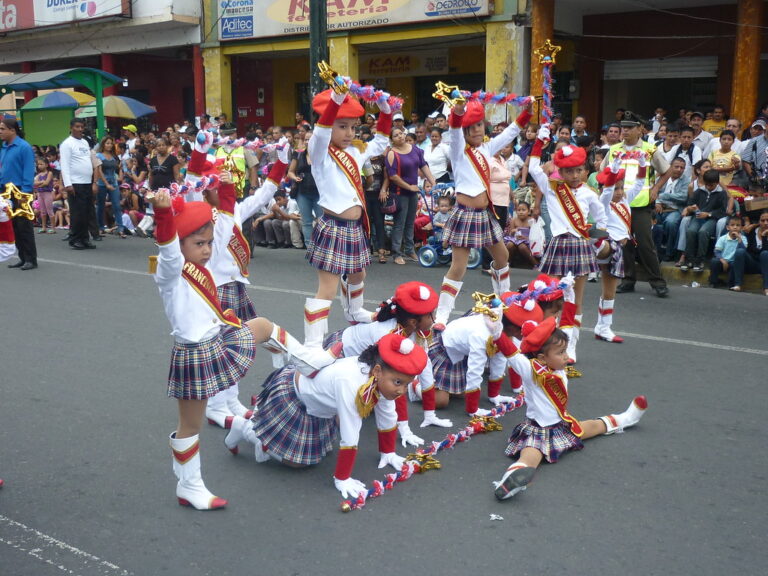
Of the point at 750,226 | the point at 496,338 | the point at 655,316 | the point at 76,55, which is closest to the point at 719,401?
the point at 496,338

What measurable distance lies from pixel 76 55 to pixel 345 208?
23263 mm

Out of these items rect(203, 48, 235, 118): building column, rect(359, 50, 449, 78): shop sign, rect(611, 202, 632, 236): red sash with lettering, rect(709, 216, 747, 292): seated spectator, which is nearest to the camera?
rect(611, 202, 632, 236): red sash with lettering

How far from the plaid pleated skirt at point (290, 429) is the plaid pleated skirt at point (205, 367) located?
52 centimetres

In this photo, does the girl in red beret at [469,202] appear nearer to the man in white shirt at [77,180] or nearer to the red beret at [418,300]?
the red beret at [418,300]

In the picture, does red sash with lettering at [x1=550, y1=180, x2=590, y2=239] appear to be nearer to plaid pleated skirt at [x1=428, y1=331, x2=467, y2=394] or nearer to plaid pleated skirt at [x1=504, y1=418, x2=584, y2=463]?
plaid pleated skirt at [x1=428, y1=331, x2=467, y2=394]

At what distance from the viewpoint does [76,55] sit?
86.1 ft

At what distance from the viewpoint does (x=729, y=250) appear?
10023mm

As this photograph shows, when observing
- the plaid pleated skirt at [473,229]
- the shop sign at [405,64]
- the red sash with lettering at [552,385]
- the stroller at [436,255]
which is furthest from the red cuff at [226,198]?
→ the shop sign at [405,64]

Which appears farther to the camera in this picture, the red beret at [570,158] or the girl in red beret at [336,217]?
the red beret at [570,158]

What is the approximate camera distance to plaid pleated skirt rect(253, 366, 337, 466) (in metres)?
4.64

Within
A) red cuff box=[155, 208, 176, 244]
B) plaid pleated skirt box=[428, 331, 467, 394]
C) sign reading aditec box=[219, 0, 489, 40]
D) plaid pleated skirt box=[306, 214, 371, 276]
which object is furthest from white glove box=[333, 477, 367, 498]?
sign reading aditec box=[219, 0, 489, 40]

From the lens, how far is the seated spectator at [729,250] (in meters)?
9.98

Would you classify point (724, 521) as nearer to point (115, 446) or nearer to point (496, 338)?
point (496, 338)

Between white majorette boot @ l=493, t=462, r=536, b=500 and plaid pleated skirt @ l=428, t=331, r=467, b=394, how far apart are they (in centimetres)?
147
